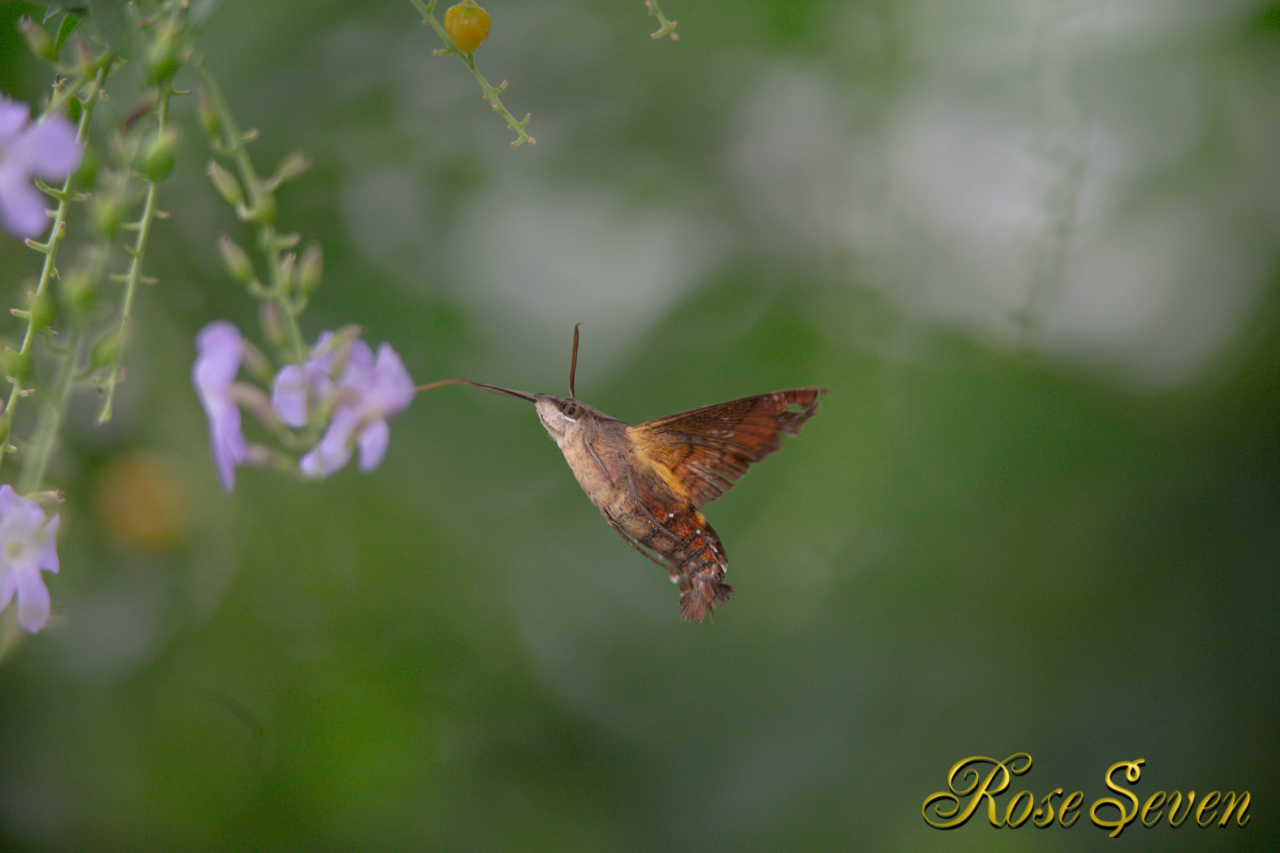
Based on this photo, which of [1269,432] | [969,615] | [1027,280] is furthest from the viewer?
[969,615]

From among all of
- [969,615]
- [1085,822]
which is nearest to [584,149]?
[969,615]

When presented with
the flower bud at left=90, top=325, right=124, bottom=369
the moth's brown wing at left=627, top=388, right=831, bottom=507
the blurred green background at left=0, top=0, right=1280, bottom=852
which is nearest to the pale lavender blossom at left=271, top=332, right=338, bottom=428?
the flower bud at left=90, top=325, right=124, bottom=369

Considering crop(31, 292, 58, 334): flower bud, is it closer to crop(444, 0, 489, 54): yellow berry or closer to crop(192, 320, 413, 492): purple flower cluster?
crop(192, 320, 413, 492): purple flower cluster

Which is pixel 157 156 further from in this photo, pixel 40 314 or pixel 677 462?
pixel 677 462

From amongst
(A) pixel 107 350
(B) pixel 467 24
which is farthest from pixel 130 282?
(B) pixel 467 24

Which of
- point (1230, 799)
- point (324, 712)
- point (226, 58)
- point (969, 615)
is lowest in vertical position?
point (1230, 799)

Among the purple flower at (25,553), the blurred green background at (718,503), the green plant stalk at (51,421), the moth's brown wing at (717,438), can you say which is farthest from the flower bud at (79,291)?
the blurred green background at (718,503)

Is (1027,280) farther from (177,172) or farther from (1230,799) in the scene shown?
(177,172)
